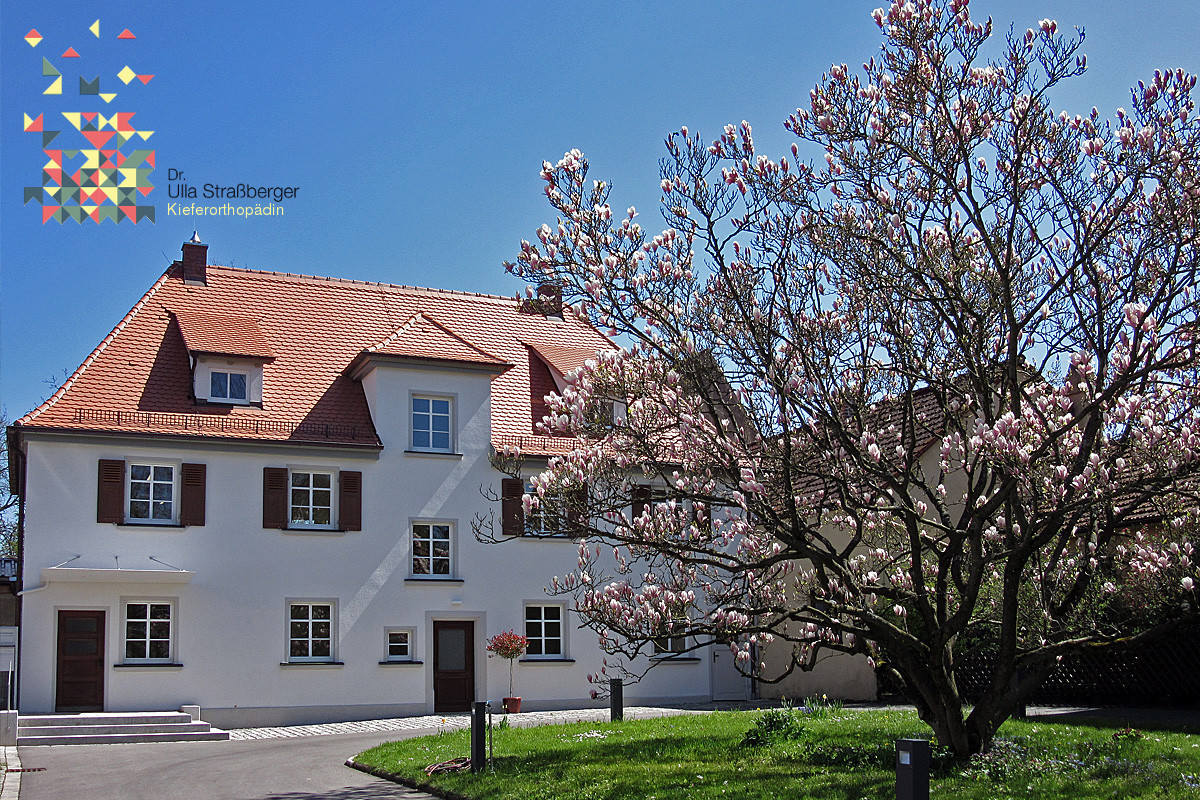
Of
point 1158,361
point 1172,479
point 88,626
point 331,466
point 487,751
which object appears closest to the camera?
point 1172,479

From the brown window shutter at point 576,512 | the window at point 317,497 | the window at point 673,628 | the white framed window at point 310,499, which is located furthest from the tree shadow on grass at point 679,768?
the white framed window at point 310,499

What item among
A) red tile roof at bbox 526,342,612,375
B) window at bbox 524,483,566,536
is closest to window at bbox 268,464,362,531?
red tile roof at bbox 526,342,612,375

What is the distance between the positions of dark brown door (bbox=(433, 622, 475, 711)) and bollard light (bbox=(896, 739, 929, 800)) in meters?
18.6

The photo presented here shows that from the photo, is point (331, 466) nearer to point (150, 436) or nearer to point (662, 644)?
point (150, 436)

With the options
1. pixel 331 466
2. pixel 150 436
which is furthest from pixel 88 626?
pixel 331 466

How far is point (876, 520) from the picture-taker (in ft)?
38.2

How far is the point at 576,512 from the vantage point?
11.6 metres

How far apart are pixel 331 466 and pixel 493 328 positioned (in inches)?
255

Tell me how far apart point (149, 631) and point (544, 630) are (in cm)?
818

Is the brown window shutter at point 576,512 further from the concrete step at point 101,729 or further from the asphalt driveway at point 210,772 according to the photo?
the concrete step at point 101,729

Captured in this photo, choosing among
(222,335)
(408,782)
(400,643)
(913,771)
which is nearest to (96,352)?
(222,335)

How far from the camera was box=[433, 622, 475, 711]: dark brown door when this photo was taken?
24.6 m

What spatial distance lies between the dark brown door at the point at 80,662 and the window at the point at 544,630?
8604 millimetres

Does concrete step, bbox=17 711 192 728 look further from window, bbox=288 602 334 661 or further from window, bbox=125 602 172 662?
window, bbox=288 602 334 661
